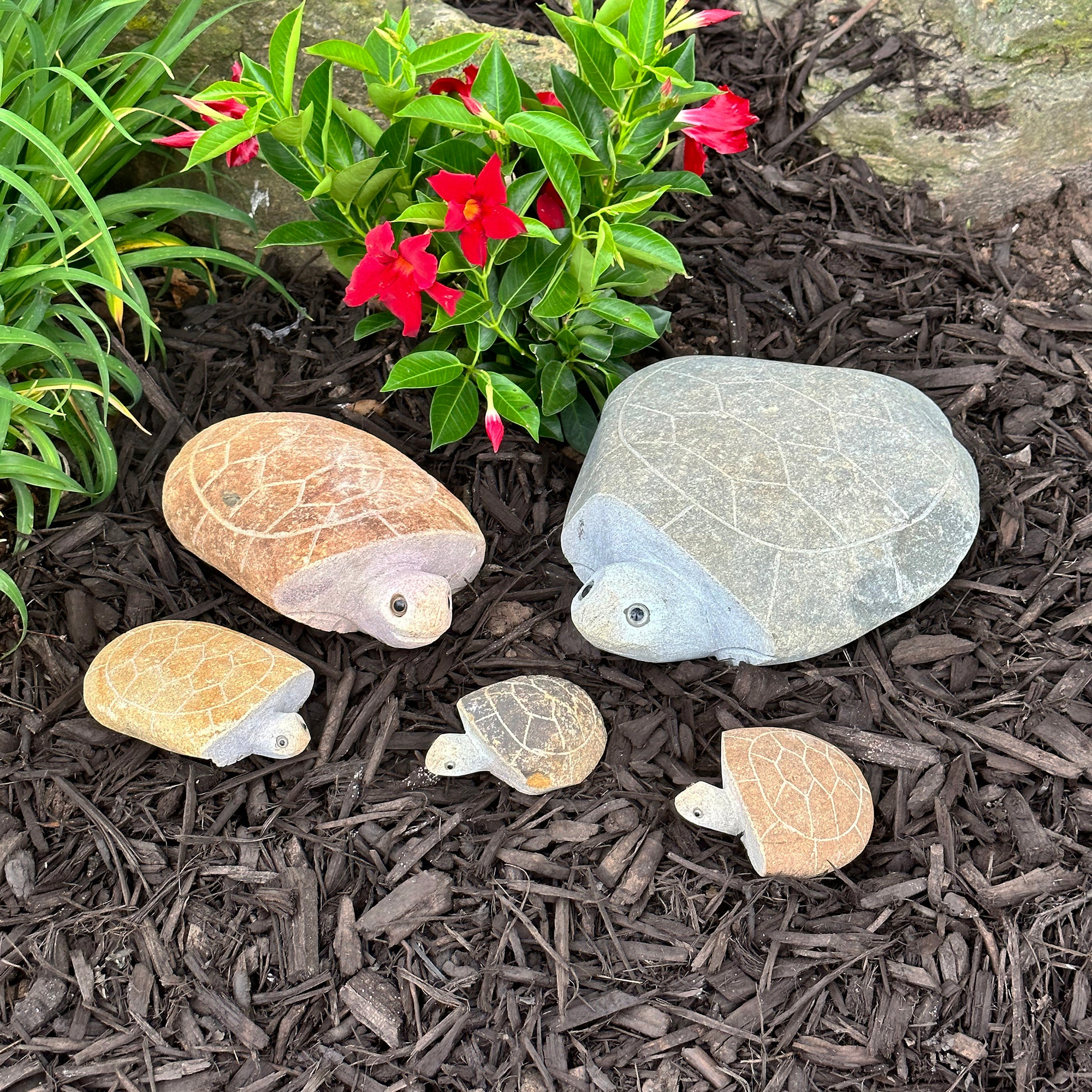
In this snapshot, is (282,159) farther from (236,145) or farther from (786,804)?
(786,804)

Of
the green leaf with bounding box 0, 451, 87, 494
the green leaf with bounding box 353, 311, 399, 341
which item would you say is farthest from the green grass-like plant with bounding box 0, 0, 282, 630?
the green leaf with bounding box 353, 311, 399, 341

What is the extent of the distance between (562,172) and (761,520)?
0.87 meters

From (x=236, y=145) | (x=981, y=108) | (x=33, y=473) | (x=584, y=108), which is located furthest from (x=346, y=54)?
(x=981, y=108)

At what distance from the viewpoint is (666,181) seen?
2.20 metres

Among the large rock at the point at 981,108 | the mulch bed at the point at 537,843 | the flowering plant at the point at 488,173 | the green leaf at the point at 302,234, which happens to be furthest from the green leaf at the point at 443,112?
the large rock at the point at 981,108

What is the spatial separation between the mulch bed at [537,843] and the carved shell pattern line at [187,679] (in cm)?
19

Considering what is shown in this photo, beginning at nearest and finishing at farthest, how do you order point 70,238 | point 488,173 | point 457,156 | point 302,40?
point 488,173
point 457,156
point 70,238
point 302,40

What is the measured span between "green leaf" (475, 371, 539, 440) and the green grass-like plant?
2.76 ft

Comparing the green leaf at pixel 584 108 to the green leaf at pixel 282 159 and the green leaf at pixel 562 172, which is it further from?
the green leaf at pixel 282 159

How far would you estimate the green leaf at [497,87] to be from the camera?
189cm

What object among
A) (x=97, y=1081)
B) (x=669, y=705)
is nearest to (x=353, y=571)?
(x=669, y=705)

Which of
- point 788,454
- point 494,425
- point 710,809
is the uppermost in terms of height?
point 494,425

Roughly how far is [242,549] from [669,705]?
1.07 metres

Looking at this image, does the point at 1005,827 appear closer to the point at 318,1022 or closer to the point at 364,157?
the point at 318,1022
